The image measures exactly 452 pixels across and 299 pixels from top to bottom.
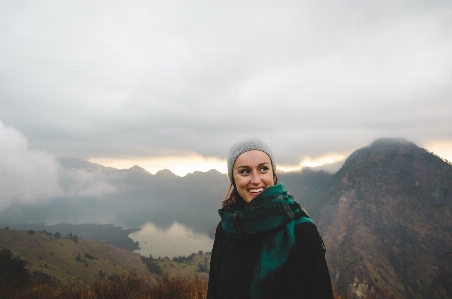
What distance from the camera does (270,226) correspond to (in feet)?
6.52

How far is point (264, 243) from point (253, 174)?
2.08 ft

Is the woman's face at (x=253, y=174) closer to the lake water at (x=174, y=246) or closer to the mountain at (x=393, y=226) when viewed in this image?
the mountain at (x=393, y=226)

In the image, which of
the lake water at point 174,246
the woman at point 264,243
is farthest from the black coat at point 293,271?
the lake water at point 174,246

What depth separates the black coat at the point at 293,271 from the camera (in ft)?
5.72

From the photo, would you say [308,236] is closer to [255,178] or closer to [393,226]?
[255,178]

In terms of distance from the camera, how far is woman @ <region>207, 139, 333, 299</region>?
5.91 ft

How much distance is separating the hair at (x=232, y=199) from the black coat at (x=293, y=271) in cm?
42

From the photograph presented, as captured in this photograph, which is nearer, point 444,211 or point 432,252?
point 432,252

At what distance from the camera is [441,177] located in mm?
165250

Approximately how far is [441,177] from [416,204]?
32.9 metres

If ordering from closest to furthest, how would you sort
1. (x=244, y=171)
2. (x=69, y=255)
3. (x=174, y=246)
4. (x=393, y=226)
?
1. (x=244, y=171)
2. (x=69, y=255)
3. (x=393, y=226)
4. (x=174, y=246)

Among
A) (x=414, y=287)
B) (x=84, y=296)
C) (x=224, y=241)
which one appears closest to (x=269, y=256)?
(x=224, y=241)

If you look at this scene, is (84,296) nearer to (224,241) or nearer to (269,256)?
(224,241)

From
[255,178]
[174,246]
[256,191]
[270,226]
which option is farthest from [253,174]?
[174,246]
